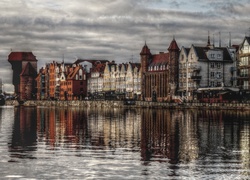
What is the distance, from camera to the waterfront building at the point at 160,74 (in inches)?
6599

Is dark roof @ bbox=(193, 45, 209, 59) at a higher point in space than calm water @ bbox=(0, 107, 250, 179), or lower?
higher

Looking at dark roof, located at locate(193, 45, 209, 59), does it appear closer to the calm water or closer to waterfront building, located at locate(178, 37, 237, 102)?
waterfront building, located at locate(178, 37, 237, 102)

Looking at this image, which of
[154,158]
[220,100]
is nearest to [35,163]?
[154,158]

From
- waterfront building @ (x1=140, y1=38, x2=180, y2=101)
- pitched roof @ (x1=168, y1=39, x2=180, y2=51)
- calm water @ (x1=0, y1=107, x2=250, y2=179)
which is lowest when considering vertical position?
calm water @ (x1=0, y1=107, x2=250, y2=179)

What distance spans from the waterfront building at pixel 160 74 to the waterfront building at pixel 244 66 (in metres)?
22.1

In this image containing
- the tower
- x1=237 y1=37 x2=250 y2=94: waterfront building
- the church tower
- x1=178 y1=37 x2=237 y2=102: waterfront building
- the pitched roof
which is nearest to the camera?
x1=237 y1=37 x2=250 y2=94: waterfront building

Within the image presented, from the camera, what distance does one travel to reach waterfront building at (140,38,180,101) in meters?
168

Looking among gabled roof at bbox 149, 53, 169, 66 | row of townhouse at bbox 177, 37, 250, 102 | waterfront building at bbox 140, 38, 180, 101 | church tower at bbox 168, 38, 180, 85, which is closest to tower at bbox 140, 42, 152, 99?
waterfront building at bbox 140, 38, 180, 101

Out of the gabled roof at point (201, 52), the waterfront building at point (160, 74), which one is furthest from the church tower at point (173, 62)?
the gabled roof at point (201, 52)

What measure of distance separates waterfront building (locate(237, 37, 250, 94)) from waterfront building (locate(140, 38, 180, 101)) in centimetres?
2213

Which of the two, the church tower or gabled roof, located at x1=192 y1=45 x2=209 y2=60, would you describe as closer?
gabled roof, located at x1=192 y1=45 x2=209 y2=60

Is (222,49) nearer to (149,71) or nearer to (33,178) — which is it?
(149,71)

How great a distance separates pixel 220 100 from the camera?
137625 millimetres

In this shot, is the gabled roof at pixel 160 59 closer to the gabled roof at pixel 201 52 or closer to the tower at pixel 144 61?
the tower at pixel 144 61
